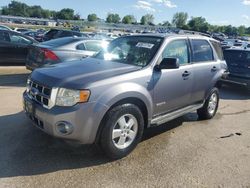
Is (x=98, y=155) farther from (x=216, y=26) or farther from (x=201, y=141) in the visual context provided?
(x=216, y=26)

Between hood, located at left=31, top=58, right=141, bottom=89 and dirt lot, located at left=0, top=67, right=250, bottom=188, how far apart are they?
3.40ft

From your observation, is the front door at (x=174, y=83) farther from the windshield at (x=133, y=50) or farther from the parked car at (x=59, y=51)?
the parked car at (x=59, y=51)

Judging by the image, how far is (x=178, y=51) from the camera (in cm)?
526

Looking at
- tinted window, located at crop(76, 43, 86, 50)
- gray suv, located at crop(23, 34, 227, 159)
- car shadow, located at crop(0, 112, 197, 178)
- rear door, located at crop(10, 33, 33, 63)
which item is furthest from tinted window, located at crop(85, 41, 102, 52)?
car shadow, located at crop(0, 112, 197, 178)

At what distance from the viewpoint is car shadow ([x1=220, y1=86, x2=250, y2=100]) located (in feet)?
29.9

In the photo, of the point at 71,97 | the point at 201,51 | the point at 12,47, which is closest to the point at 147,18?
the point at 12,47

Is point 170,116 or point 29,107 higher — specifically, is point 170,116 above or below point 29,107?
below

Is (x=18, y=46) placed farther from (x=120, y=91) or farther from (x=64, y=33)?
(x=120, y=91)

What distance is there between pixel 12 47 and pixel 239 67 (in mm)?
8078

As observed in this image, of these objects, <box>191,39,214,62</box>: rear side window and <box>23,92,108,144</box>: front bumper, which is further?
<box>191,39,214,62</box>: rear side window

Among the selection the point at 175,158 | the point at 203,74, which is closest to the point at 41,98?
the point at 175,158

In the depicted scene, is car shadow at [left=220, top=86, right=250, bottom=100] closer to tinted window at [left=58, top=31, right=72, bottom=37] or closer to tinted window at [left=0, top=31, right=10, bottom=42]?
tinted window at [left=0, top=31, right=10, bottom=42]

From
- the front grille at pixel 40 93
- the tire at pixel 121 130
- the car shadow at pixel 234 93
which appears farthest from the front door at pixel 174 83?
the car shadow at pixel 234 93

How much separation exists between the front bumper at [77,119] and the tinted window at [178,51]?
1686mm
